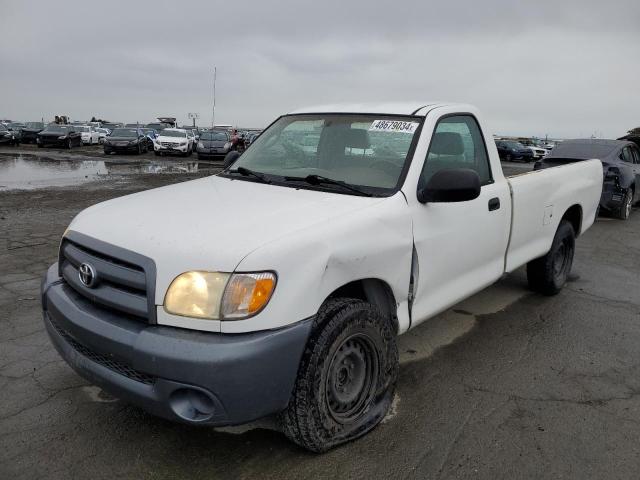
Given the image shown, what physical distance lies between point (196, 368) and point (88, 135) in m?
39.5

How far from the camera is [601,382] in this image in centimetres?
358

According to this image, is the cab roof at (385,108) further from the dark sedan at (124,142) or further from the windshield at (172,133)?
the windshield at (172,133)

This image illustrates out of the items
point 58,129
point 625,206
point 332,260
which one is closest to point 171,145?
point 58,129

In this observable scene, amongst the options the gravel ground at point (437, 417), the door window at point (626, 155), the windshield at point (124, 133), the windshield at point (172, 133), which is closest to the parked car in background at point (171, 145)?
the windshield at point (172, 133)

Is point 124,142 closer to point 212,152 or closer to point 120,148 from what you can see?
point 120,148

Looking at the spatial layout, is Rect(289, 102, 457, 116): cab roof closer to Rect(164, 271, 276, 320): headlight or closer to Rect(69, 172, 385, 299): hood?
Rect(69, 172, 385, 299): hood

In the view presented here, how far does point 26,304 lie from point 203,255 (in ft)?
10.6

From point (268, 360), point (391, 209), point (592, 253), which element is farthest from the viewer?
point (592, 253)

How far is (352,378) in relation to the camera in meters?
2.83

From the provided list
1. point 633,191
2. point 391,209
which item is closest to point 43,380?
point 391,209

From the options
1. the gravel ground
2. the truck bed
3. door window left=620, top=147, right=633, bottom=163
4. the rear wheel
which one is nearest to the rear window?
door window left=620, top=147, right=633, bottom=163

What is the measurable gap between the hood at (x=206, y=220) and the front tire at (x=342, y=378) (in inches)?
19.4

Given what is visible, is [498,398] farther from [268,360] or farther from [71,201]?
[71,201]

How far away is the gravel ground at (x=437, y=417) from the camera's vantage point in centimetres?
260
